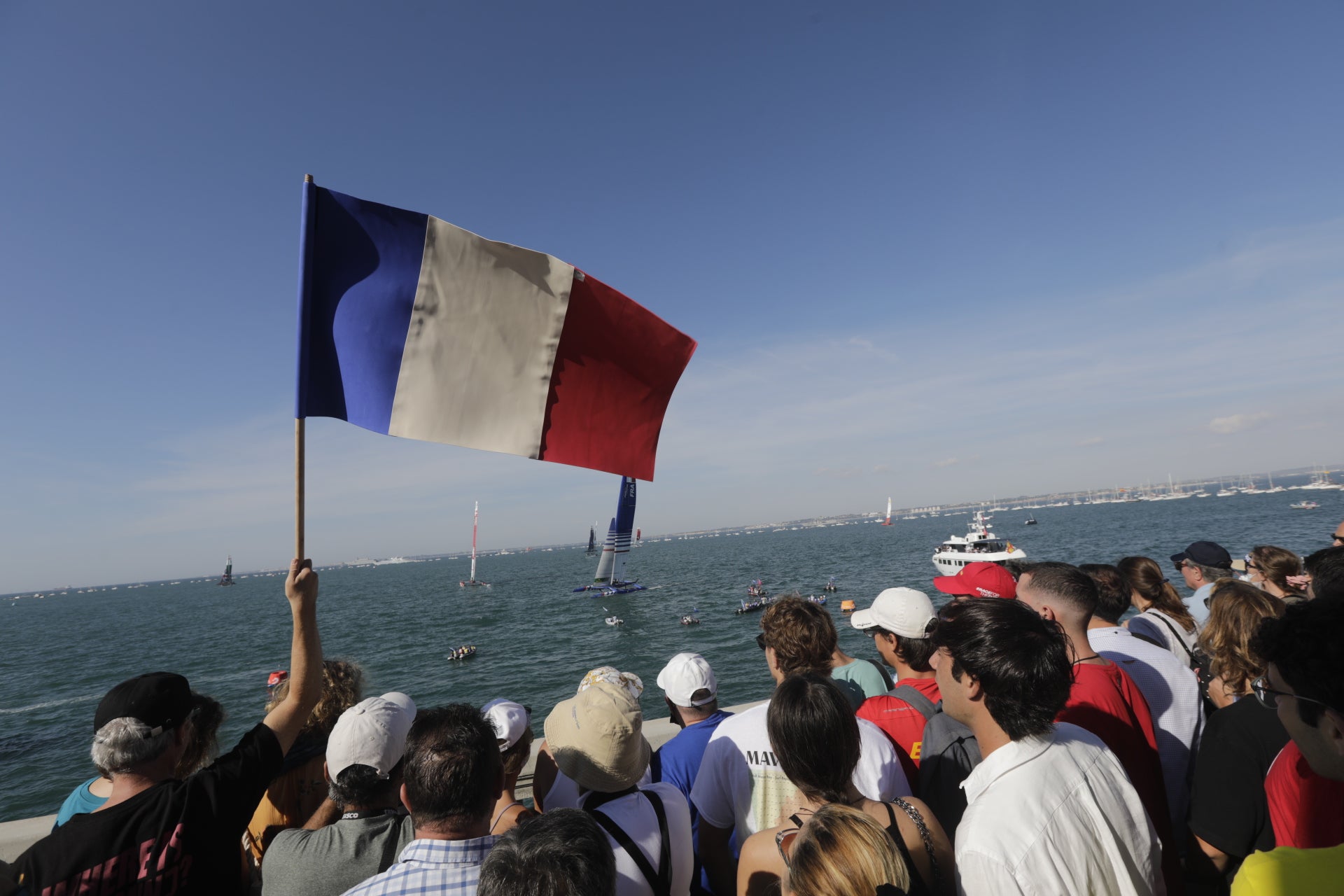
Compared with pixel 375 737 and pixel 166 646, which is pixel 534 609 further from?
pixel 375 737

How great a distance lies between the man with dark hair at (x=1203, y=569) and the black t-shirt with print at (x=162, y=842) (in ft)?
24.4

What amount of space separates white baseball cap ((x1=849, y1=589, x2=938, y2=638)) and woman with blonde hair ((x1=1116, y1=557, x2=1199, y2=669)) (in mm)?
2176

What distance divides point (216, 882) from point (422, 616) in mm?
48543

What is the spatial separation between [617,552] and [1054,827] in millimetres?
44942

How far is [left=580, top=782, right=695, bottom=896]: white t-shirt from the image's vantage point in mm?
2104

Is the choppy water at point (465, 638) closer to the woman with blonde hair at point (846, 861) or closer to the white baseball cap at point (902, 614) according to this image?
the white baseball cap at point (902, 614)

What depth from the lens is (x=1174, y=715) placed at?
3219mm

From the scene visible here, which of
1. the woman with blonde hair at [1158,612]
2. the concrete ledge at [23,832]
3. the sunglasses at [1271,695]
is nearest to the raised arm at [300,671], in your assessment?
the concrete ledge at [23,832]

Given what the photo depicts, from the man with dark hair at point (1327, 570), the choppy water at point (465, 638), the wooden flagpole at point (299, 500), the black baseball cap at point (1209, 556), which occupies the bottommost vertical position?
the choppy water at point (465, 638)

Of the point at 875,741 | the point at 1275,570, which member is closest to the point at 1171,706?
the point at 875,741

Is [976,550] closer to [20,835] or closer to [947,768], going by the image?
[947,768]

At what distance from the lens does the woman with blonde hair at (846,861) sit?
145 cm

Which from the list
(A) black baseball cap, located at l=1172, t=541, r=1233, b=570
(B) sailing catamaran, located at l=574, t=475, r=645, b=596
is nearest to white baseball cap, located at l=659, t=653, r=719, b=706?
(A) black baseball cap, located at l=1172, t=541, r=1233, b=570

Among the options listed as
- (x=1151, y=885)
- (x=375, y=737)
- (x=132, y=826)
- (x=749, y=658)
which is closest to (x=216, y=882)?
(x=132, y=826)
